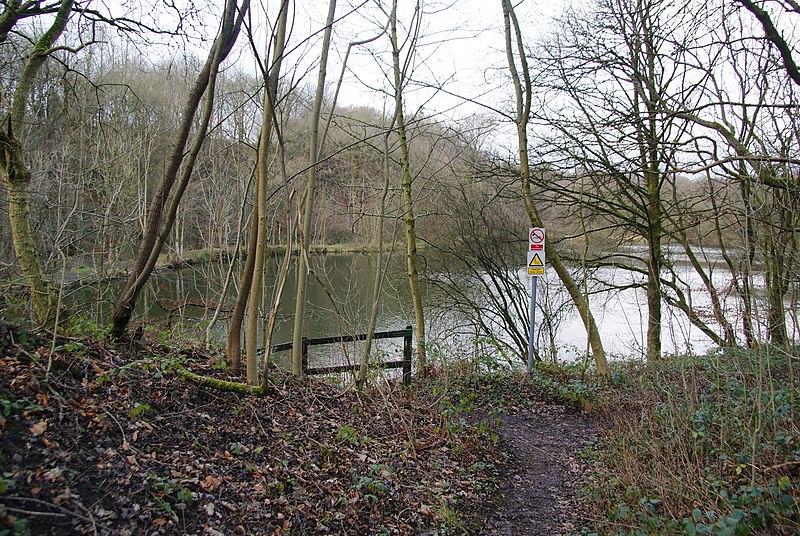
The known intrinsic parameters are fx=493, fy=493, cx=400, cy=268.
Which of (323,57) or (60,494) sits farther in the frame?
(323,57)

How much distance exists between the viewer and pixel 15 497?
219 cm

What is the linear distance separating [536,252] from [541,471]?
3375mm

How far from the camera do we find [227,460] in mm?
3438

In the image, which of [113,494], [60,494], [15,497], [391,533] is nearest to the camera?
[15,497]

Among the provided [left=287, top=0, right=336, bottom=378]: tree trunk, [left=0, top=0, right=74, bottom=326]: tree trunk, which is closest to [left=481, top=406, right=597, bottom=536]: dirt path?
[left=287, top=0, right=336, bottom=378]: tree trunk

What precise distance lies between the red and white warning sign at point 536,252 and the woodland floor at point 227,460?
271cm

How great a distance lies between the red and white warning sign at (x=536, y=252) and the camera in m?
7.28

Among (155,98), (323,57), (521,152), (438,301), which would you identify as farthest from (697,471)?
(155,98)

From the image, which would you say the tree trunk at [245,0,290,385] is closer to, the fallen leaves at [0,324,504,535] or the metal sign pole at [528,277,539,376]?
the fallen leaves at [0,324,504,535]

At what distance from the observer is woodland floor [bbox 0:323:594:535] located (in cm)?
257

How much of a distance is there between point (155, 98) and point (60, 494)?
650 inches

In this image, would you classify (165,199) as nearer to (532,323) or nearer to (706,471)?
(706,471)

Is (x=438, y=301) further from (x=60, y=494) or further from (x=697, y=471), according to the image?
(x=60, y=494)

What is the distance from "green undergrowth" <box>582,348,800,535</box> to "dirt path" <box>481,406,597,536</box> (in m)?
0.24
